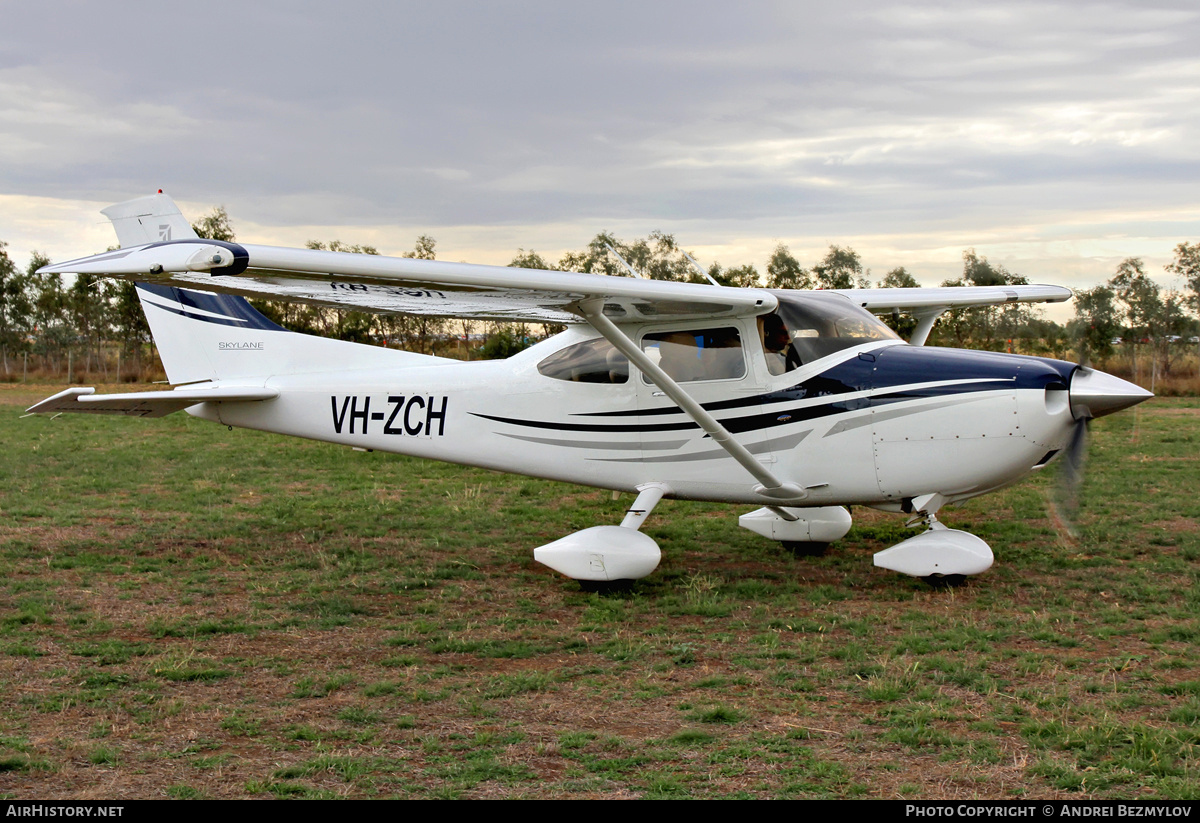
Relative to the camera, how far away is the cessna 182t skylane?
6.58m

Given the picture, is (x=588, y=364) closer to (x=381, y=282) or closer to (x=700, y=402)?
(x=700, y=402)

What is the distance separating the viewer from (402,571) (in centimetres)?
805

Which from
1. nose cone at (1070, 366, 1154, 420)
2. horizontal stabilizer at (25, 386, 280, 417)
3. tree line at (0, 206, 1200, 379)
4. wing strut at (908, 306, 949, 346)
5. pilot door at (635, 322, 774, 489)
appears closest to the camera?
nose cone at (1070, 366, 1154, 420)

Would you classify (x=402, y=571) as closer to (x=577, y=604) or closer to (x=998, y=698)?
(x=577, y=604)

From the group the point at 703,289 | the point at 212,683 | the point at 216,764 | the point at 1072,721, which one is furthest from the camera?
the point at 703,289

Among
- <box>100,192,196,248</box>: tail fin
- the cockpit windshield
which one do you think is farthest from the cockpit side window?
<box>100,192,196,248</box>: tail fin

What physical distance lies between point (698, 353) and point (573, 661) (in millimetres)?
2788

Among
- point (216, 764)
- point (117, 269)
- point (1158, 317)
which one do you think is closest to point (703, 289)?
point (117, 269)

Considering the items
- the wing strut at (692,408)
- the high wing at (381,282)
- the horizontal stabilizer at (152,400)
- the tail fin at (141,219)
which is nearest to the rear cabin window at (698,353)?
the high wing at (381,282)

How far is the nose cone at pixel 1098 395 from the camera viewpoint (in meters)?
6.46

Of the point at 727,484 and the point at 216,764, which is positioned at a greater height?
the point at 727,484

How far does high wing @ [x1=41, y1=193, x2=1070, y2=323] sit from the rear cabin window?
0.17m

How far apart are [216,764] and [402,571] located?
3926 millimetres

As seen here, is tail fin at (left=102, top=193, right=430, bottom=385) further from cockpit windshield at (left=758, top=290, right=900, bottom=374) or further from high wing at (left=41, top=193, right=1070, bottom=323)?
cockpit windshield at (left=758, top=290, right=900, bottom=374)
